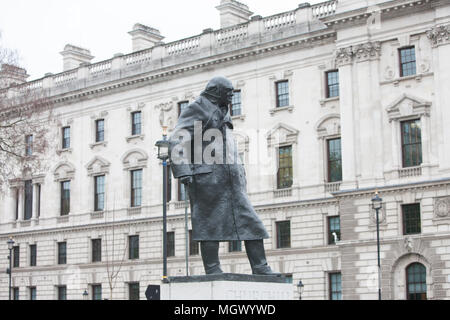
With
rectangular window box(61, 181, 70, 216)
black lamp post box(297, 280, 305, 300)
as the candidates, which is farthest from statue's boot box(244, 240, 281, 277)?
rectangular window box(61, 181, 70, 216)

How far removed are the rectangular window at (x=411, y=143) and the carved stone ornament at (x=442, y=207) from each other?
2269 mm

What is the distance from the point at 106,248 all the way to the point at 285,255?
13.9 m

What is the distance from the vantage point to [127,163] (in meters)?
54.8

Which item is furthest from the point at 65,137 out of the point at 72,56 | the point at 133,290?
the point at 133,290

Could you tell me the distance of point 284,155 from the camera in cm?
4753

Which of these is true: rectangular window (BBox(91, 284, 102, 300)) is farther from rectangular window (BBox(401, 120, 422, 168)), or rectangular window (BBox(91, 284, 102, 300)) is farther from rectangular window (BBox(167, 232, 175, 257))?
rectangular window (BBox(401, 120, 422, 168))

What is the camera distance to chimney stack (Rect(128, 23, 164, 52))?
5881cm

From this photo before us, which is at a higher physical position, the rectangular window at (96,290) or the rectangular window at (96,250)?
the rectangular window at (96,250)

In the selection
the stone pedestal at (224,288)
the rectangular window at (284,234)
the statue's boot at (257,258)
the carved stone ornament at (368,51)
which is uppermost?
the carved stone ornament at (368,51)

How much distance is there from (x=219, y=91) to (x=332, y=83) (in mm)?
33767

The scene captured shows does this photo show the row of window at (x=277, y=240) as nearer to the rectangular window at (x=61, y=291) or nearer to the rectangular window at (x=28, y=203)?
the rectangular window at (x=61, y=291)

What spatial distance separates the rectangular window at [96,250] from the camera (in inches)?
2195

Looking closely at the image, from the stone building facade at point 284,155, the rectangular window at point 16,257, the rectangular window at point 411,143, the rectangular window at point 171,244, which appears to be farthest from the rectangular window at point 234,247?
the rectangular window at point 16,257
